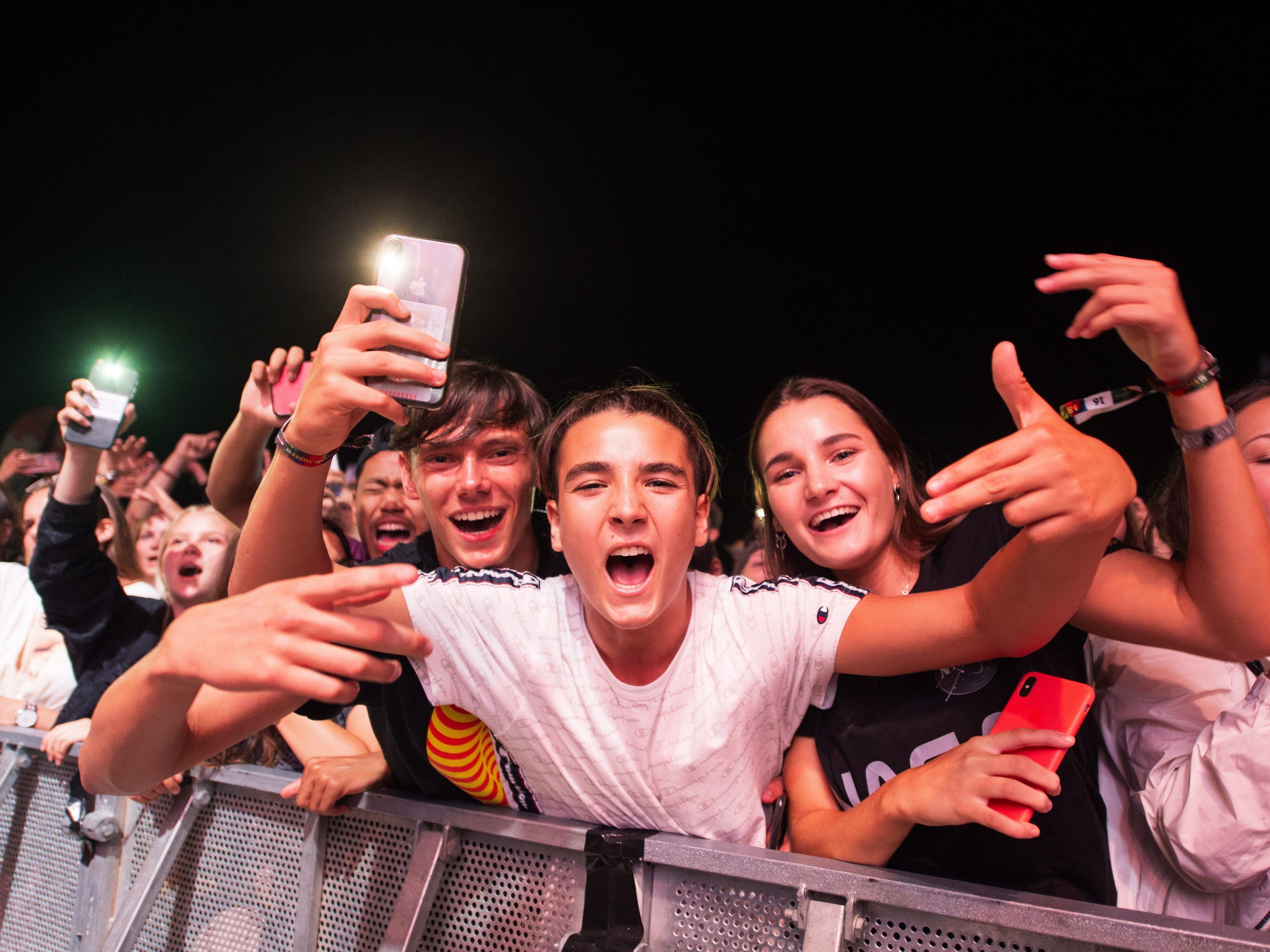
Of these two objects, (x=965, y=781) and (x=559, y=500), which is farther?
(x=559, y=500)

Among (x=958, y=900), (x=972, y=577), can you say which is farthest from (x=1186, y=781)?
(x=958, y=900)

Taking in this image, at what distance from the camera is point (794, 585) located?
162cm

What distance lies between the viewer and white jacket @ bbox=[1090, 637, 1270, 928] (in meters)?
1.31

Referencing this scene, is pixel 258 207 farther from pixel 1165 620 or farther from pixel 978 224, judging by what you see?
pixel 1165 620

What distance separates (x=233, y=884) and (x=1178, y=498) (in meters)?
2.26

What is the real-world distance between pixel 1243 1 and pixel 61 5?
28.3ft

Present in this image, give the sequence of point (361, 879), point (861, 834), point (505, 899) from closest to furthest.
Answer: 1. point (861, 834)
2. point (505, 899)
3. point (361, 879)

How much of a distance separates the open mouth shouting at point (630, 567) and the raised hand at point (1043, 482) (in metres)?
0.60

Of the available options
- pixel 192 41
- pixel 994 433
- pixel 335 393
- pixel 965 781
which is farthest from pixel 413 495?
pixel 192 41

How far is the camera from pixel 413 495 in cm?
223

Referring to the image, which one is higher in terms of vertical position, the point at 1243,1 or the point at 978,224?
the point at 1243,1

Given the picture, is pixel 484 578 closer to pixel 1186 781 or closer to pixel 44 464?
pixel 1186 781

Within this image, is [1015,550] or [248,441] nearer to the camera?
[1015,550]

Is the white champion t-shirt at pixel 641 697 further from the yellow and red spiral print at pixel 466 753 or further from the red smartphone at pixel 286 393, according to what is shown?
the red smartphone at pixel 286 393
